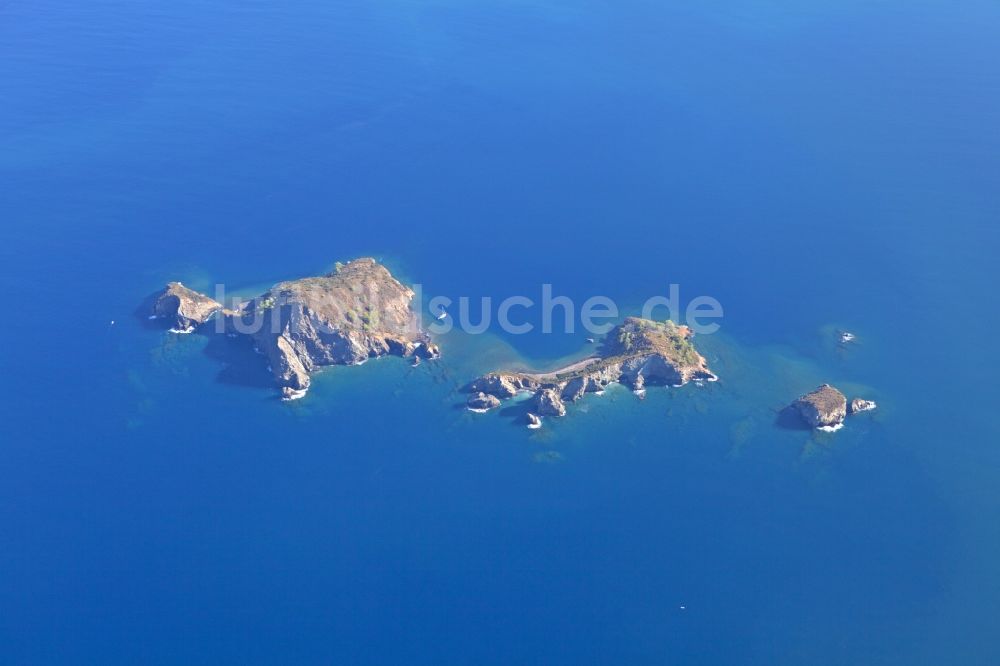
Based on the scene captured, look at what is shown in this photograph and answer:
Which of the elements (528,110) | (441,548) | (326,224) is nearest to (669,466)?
(441,548)

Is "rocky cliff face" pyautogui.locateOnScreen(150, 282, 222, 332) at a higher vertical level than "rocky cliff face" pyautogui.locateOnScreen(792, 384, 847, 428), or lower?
higher

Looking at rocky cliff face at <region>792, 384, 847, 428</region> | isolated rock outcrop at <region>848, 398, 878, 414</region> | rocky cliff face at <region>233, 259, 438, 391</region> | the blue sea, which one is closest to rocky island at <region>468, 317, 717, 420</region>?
the blue sea

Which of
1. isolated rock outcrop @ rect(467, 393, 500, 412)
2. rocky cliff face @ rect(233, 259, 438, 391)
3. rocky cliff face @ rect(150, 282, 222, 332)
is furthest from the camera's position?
rocky cliff face @ rect(150, 282, 222, 332)

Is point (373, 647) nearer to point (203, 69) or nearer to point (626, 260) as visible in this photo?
point (626, 260)

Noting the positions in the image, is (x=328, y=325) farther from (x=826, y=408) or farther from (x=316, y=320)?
(x=826, y=408)

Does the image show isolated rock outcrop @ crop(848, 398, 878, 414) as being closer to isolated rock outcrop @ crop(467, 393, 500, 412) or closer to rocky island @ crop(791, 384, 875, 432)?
rocky island @ crop(791, 384, 875, 432)

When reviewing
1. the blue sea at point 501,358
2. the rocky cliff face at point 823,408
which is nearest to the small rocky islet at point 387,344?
the rocky cliff face at point 823,408
